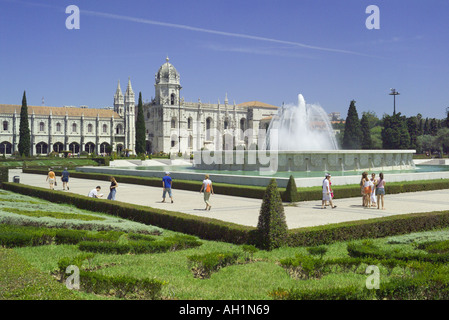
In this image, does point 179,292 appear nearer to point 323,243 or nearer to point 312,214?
point 323,243

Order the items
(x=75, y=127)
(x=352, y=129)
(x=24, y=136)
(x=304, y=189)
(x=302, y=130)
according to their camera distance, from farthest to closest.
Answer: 1. (x=75, y=127)
2. (x=352, y=129)
3. (x=24, y=136)
4. (x=302, y=130)
5. (x=304, y=189)

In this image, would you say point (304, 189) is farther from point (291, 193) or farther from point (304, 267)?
point (304, 267)

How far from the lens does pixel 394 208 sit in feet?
45.2

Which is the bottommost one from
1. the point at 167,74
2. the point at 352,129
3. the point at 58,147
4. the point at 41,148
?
the point at 41,148

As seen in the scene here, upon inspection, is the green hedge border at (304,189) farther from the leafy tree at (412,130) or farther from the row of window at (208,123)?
the row of window at (208,123)

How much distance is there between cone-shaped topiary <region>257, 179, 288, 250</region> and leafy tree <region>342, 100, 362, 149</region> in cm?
5506

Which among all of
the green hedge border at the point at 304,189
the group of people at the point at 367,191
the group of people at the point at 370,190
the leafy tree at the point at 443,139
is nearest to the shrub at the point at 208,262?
the group of people at the point at 367,191

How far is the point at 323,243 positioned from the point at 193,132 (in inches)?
2897

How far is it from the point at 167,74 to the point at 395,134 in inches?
1565

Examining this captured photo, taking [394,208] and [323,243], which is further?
[394,208]

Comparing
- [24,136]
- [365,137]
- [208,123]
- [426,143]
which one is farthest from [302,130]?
[208,123]

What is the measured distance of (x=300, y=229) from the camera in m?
8.85
